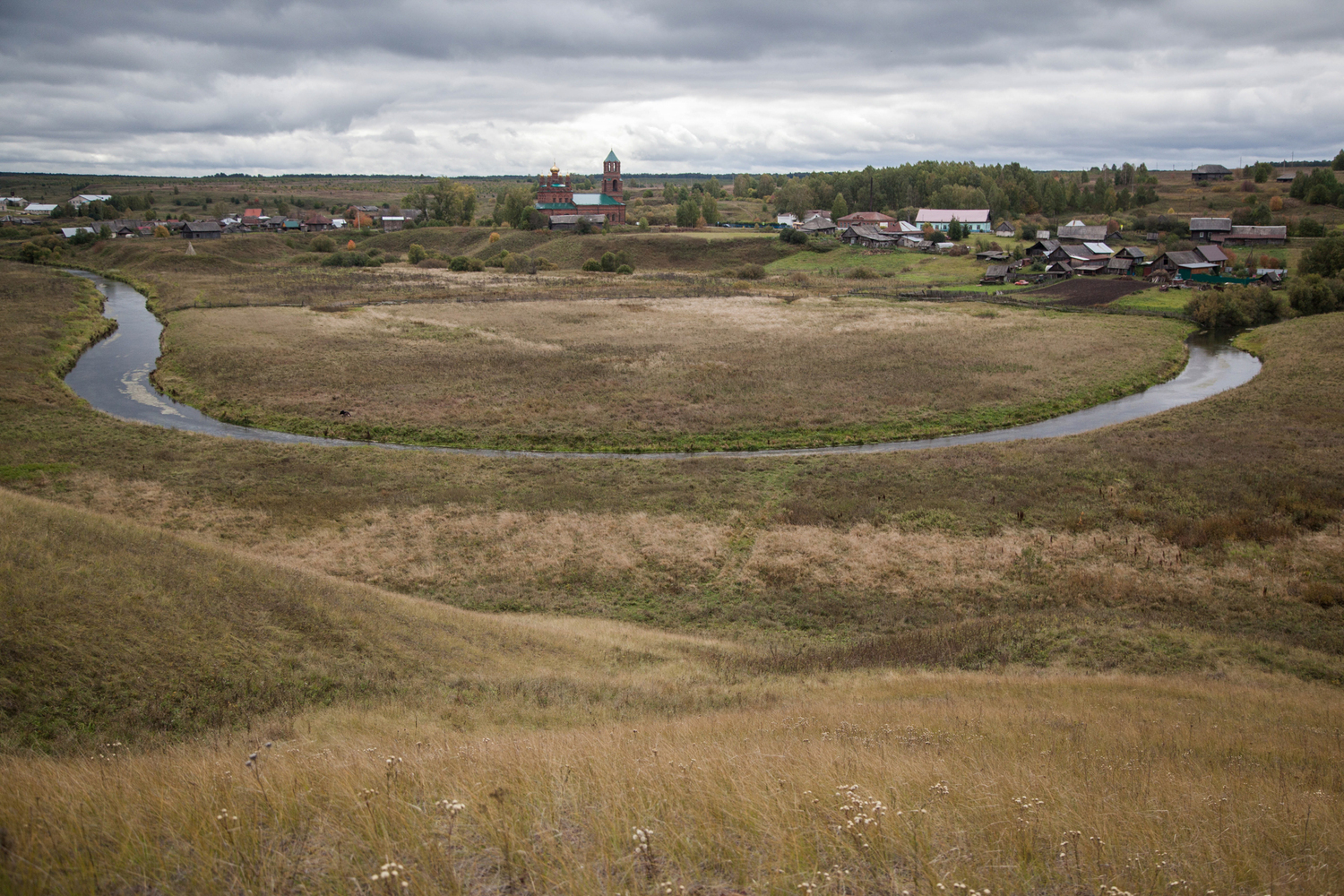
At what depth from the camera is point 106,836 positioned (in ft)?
18.7

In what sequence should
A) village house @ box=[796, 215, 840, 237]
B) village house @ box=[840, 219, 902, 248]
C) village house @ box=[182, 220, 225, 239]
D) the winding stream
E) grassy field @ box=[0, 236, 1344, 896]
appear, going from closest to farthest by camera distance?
grassy field @ box=[0, 236, 1344, 896] → the winding stream → village house @ box=[840, 219, 902, 248] → village house @ box=[182, 220, 225, 239] → village house @ box=[796, 215, 840, 237]

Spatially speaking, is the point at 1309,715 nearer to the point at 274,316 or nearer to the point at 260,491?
the point at 260,491

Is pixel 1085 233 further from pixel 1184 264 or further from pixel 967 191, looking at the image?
pixel 967 191

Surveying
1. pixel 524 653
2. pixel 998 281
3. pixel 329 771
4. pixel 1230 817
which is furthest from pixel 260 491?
pixel 998 281

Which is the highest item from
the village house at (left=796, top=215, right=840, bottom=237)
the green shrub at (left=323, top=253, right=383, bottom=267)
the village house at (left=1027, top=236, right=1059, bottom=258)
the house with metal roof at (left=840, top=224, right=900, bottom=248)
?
the village house at (left=796, top=215, right=840, bottom=237)

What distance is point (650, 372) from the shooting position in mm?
46062

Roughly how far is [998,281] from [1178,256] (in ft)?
57.8

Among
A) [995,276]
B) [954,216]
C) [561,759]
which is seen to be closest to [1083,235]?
[995,276]

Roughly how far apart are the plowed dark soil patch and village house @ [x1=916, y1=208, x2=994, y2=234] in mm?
47976

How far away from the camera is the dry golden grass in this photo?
5539 mm

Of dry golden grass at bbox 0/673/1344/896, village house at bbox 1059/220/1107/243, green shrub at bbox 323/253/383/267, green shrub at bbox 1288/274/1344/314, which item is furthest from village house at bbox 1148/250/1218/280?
green shrub at bbox 323/253/383/267

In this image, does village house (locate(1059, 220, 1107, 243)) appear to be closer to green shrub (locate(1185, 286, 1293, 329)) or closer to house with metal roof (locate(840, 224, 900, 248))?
house with metal roof (locate(840, 224, 900, 248))

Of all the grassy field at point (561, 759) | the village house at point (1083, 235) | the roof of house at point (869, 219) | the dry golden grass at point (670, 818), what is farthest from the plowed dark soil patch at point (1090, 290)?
the dry golden grass at point (670, 818)

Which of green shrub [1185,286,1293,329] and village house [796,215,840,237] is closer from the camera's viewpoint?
green shrub [1185,286,1293,329]
